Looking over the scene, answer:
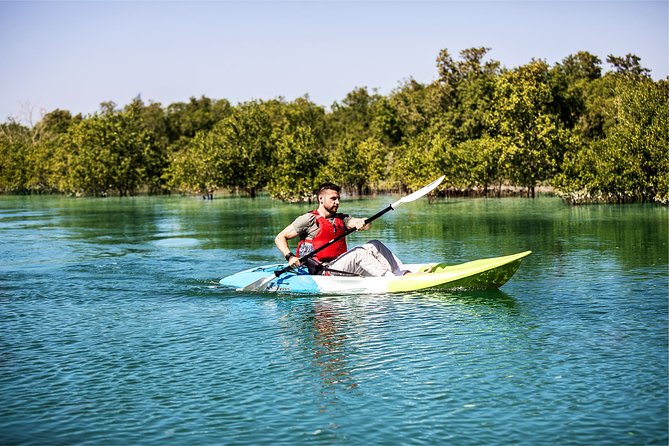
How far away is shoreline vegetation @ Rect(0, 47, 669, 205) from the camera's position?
153 ft

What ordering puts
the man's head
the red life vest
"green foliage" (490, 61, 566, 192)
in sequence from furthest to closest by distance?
"green foliage" (490, 61, 566, 192) < the red life vest < the man's head

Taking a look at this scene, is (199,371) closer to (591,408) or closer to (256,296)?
(591,408)

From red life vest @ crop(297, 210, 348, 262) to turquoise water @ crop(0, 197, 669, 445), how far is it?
1088mm

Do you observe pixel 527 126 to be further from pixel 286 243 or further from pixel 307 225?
pixel 286 243

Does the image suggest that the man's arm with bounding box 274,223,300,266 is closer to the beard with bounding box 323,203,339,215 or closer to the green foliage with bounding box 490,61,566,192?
the beard with bounding box 323,203,339,215

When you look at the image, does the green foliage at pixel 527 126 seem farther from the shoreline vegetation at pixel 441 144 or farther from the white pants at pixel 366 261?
the white pants at pixel 366 261

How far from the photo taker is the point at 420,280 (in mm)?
14266

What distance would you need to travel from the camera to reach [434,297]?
14.2m

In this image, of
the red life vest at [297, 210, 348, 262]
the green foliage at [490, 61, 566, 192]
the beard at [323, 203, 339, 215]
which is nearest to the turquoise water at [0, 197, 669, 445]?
the red life vest at [297, 210, 348, 262]

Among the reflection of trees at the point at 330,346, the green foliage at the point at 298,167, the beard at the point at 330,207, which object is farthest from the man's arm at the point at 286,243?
the green foliage at the point at 298,167

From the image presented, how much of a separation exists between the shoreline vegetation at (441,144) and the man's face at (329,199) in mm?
32819

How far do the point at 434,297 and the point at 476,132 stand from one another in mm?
54187

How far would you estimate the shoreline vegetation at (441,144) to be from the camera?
46.5 m

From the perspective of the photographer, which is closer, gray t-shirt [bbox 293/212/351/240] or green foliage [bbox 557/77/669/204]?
gray t-shirt [bbox 293/212/351/240]
